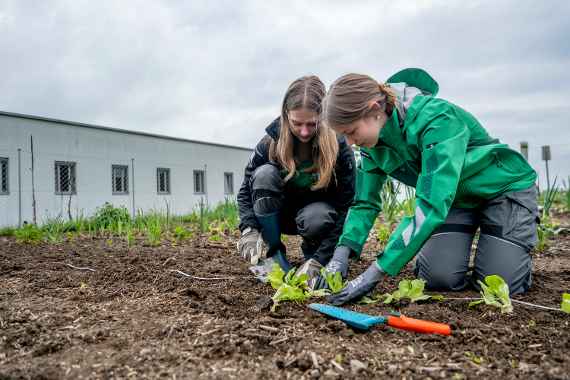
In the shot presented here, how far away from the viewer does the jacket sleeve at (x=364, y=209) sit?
7.41 ft

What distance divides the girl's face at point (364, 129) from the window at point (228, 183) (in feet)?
45.3

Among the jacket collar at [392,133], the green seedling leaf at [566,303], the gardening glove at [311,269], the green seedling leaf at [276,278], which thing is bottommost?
the green seedling leaf at [566,303]

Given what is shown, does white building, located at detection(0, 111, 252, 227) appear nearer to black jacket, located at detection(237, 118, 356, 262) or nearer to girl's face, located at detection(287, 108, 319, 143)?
black jacket, located at detection(237, 118, 356, 262)

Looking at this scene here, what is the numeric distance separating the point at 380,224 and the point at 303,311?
9.88 feet

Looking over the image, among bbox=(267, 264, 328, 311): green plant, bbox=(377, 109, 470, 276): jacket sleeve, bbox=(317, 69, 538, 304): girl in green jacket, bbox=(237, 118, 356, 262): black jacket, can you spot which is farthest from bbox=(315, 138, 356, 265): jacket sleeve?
bbox=(377, 109, 470, 276): jacket sleeve

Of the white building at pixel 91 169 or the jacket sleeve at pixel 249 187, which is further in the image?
the white building at pixel 91 169

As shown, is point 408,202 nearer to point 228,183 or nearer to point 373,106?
point 373,106

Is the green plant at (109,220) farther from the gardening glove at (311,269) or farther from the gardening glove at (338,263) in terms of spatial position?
the gardening glove at (338,263)

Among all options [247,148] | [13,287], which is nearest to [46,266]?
[13,287]

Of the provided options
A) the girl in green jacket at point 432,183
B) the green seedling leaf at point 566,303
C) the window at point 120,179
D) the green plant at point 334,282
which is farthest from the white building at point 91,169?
the green seedling leaf at point 566,303

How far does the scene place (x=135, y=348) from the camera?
1416 mm

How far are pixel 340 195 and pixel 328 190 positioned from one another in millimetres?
85

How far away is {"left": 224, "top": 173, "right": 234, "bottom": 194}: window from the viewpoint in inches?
615

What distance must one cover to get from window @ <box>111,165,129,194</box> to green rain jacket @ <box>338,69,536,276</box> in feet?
33.4
